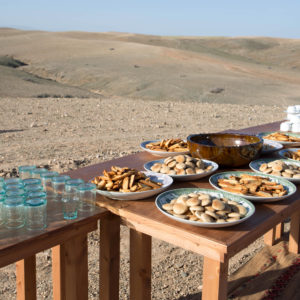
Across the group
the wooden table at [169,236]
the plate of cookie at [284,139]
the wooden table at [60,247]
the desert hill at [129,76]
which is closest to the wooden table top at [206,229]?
the wooden table at [169,236]

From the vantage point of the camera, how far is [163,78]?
20.8m

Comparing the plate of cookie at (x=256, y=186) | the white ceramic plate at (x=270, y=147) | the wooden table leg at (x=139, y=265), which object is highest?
the white ceramic plate at (x=270, y=147)

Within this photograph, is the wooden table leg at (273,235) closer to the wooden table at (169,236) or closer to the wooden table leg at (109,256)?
the wooden table at (169,236)

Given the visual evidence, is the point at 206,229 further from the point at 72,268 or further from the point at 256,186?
the point at 72,268

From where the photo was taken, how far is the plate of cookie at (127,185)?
72.2 inches

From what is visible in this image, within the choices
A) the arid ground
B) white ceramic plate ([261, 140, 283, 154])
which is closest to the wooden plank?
white ceramic plate ([261, 140, 283, 154])

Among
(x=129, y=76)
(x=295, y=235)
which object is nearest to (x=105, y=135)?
(x=295, y=235)

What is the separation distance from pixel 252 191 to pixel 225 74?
2321 centimetres

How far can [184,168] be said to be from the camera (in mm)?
2133

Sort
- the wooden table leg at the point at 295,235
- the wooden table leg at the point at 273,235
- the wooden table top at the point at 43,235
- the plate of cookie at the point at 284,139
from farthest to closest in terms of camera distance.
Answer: the wooden table leg at the point at 273,235 → the wooden table leg at the point at 295,235 → the plate of cookie at the point at 284,139 → the wooden table top at the point at 43,235

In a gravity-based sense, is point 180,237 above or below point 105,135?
above

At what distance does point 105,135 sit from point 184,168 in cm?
544

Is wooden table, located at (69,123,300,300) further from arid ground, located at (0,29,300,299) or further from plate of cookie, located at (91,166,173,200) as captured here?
arid ground, located at (0,29,300,299)

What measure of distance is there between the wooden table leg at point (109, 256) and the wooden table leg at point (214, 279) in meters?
0.46
